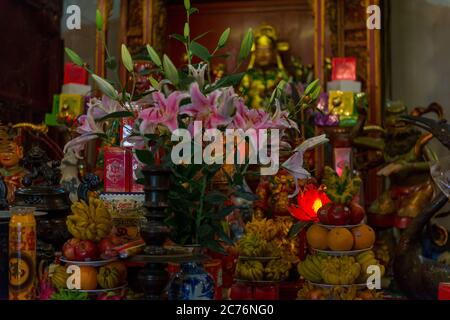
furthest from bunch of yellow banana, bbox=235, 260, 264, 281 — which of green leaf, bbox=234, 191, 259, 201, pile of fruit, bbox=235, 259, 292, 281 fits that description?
green leaf, bbox=234, 191, 259, 201

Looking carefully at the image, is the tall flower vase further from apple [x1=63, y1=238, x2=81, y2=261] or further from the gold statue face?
the gold statue face

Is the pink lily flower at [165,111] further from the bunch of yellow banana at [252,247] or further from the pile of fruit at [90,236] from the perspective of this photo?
the bunch of yellow banana at [252,247]

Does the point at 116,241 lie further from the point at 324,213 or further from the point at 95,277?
the point at 324,213

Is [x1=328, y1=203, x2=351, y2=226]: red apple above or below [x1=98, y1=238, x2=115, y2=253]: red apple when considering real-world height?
above

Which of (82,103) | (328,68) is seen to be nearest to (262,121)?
(82,103)

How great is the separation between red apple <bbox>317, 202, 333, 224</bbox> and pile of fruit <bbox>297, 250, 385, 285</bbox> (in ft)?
0.24

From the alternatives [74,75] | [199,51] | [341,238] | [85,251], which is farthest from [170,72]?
[74,75]

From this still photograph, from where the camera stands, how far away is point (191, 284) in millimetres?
1053

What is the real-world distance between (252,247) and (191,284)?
0.29 metres

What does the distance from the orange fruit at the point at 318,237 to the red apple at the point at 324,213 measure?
0.05ft

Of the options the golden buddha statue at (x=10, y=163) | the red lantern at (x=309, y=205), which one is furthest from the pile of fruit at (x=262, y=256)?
the golden buddha statue at (x=10, y=163)

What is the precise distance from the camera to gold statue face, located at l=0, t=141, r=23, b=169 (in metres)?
1.65

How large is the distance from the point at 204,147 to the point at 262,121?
11 centimetres
